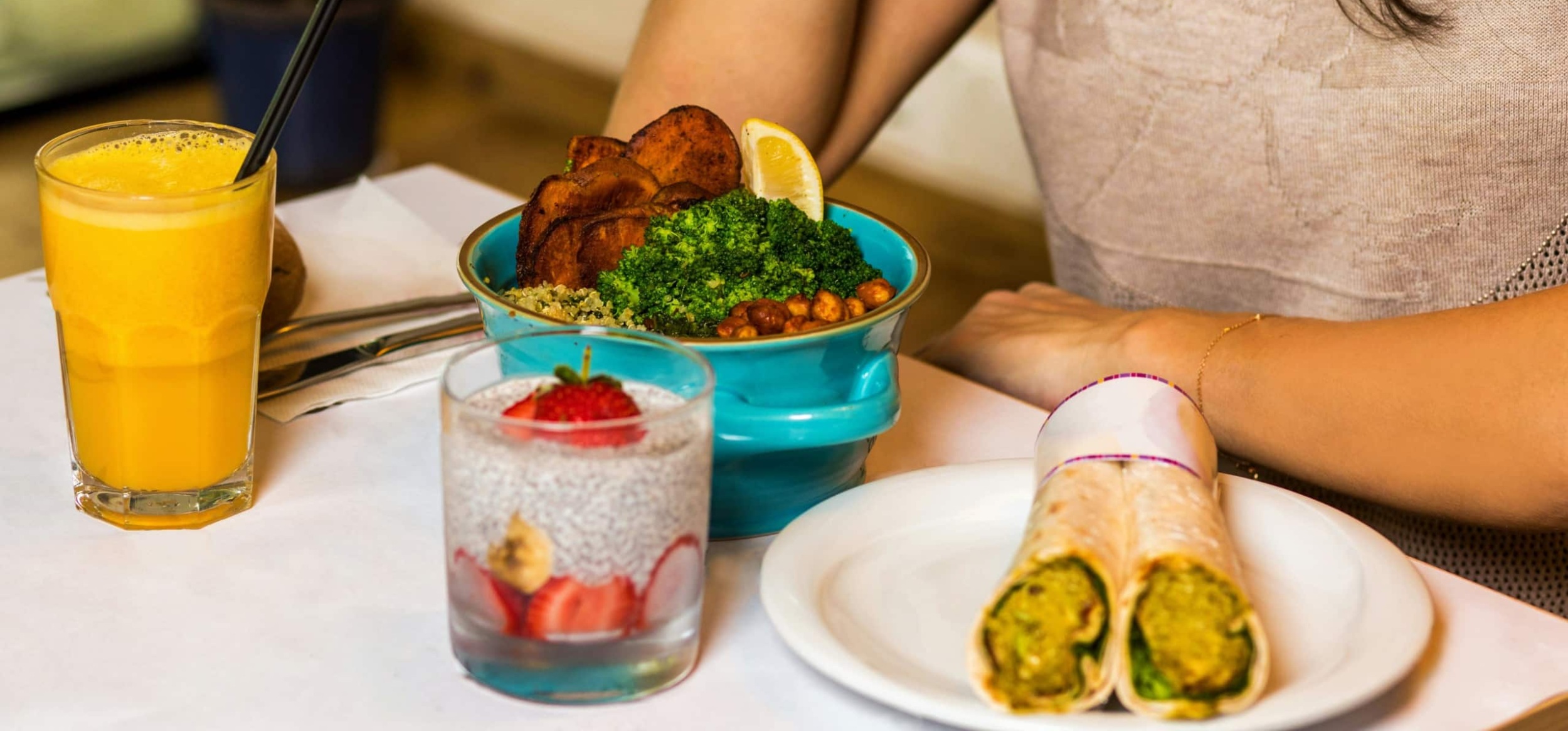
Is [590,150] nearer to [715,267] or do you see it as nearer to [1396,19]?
[715,267]

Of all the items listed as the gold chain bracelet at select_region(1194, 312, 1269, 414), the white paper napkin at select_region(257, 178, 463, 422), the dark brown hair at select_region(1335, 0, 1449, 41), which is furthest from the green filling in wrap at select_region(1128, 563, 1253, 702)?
the dark brown hair at select_region(1335, 0, 1449, 41)

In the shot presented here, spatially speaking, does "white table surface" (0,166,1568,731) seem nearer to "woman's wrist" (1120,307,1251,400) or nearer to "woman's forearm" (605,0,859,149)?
"woman's wrist" (1120,307,1251,400)

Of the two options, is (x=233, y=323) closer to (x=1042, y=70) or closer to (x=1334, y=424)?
(x=1334, y=424)

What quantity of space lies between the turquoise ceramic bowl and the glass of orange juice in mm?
121

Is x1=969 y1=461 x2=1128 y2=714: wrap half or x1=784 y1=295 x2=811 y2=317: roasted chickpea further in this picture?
x1=784 y1=295 x2=811 y2=317: roasted chickpea

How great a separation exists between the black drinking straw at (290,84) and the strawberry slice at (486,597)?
0.24 metres

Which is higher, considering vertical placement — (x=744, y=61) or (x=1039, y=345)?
(x=744, y=61)

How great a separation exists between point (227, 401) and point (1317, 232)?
872mm

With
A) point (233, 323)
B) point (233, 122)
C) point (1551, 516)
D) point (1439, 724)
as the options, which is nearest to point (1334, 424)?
point (1551, 516)

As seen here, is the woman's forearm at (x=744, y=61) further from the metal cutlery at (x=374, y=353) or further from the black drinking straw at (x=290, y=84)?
the black drinking straw at (x=290, y=84)

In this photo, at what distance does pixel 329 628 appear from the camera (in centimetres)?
66

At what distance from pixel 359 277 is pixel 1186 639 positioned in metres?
0.76

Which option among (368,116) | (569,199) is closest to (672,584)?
(569,199)

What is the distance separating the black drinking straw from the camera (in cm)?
67
